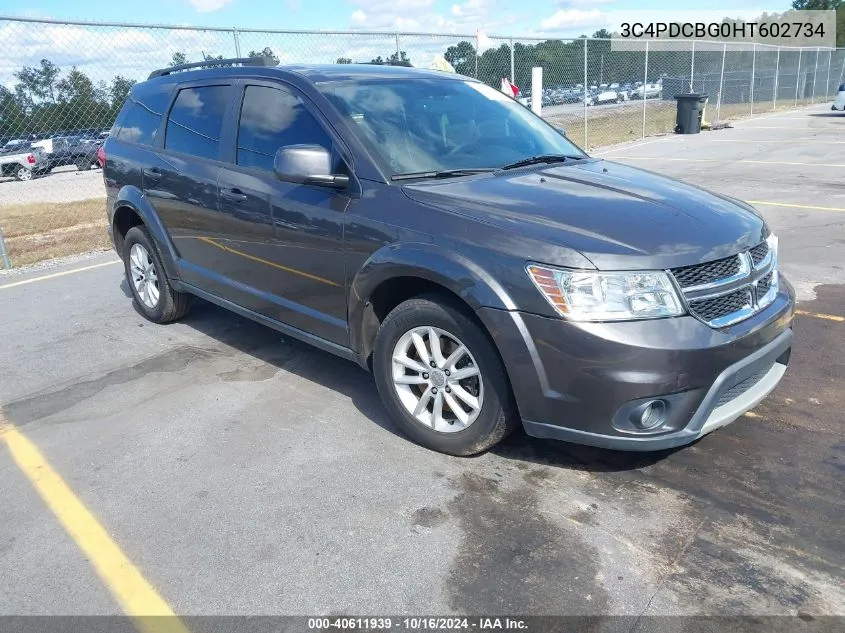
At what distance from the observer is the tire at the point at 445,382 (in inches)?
128

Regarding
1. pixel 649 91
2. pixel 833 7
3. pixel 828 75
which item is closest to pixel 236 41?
pixel 649 91

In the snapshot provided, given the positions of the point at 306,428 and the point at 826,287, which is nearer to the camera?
the point at 306,428

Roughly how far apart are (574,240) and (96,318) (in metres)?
4.70

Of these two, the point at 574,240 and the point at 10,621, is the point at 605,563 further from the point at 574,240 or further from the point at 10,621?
the point at 10,621

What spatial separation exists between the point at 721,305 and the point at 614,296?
21.2 inches

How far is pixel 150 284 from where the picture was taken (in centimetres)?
583

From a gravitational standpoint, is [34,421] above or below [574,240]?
below

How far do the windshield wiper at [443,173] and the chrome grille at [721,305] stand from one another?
1.44 metres

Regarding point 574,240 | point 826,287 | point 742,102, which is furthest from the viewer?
point 742,102

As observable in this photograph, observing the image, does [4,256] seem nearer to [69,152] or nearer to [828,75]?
[69,152]

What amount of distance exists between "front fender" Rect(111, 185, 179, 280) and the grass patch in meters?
3.89

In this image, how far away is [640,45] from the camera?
1988 centimetres

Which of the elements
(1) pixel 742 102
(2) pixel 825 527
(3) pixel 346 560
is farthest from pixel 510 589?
(1) pixel 742 102

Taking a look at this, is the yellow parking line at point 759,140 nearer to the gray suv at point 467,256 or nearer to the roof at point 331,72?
the gray suv at point 467,256
